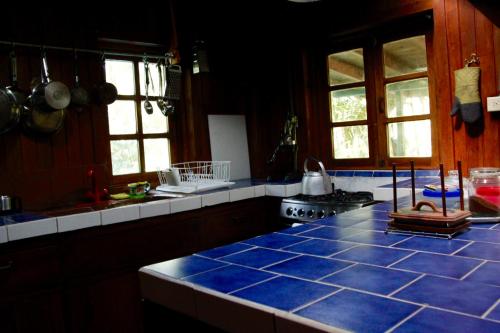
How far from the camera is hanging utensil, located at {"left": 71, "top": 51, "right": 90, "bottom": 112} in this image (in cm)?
300

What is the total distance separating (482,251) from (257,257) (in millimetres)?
572

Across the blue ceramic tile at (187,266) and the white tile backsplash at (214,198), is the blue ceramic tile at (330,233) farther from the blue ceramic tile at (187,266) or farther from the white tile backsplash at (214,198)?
the white tile backsplash at (214,198)

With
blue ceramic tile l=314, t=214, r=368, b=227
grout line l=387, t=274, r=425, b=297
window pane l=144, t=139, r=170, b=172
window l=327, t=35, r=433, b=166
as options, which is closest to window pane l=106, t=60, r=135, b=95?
window pane l=144, t=139, r=170, b=172

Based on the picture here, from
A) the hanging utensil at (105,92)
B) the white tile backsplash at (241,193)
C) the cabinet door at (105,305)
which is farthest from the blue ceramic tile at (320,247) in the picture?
the hanging utensil at (105,92)

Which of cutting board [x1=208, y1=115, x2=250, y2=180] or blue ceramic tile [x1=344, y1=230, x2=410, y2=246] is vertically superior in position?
cutting board [x1=208, y1=115, x2=250, y2=180]

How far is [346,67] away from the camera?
365cm

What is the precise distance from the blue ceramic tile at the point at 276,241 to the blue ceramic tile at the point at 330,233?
0.21 feet

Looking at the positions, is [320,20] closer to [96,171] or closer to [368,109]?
[368,109]

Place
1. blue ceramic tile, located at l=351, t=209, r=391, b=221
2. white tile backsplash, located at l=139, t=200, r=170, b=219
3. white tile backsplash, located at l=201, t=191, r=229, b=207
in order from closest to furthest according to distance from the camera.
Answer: blue ceramic tile, located at l=351, t=209, r=391, b=221 → white tile backsplash, located at l=139, t=200, r=170, b=219 → white tile backsplash, located at l=201, t=191, r=229, b=207

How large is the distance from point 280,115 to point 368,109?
0.86 metres

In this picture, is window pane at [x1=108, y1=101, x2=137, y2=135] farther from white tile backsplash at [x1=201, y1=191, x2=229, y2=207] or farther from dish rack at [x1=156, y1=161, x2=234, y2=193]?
white tile backsplash at [x1=201, y1=191, x2=229, y2=207]

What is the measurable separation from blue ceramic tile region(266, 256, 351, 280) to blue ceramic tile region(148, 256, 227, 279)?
0.54 ft

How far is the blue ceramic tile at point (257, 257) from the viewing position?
44.8 inches

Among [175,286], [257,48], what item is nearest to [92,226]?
[175,286]
